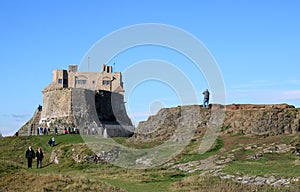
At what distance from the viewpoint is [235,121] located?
3612cm

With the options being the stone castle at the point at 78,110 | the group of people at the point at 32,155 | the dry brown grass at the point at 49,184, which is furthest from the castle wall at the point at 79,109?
the dry brown grass at the point at 49,184

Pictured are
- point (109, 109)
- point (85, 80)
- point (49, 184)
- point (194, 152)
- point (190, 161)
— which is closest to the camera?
point (49, 184)

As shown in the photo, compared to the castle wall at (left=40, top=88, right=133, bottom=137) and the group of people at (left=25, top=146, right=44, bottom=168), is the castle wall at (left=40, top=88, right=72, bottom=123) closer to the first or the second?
the castle wall at (left=40, top=88, right=133, bottom=137)

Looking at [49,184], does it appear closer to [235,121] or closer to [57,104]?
[235,121]

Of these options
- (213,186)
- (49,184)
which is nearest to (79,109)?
(49,184)

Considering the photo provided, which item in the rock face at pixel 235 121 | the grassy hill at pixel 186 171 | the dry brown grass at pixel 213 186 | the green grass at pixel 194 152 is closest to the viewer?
the dry brown grass at pixel 213 186

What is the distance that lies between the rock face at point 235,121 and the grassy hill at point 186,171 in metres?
1.57

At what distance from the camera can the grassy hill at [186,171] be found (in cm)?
2044

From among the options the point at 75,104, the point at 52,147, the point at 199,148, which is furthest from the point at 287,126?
the point at 75,104

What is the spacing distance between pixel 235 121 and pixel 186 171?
11.0 meters

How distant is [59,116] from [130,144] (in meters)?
25.4

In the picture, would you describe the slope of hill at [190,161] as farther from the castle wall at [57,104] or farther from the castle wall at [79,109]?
the castle wall at [57,104]

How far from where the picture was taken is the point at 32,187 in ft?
67.4

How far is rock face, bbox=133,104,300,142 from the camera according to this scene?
1328 inches
